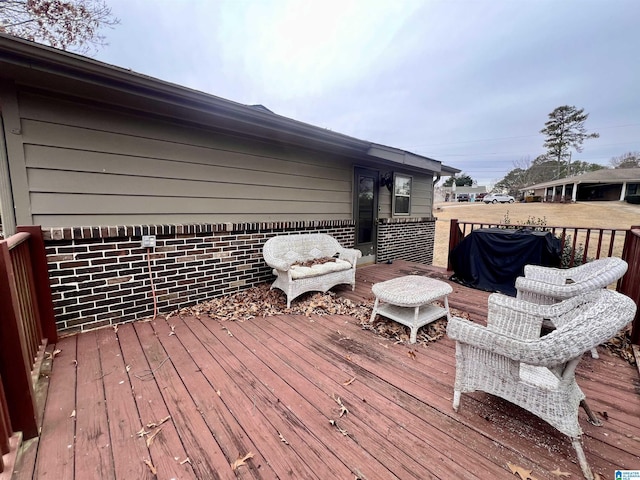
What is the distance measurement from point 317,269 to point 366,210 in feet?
8.98

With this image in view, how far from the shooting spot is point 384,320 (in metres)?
3.11

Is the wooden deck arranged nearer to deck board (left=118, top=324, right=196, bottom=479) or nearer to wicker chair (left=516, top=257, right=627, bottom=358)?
deck board (left=118, top=324, right=196, bottom=479)

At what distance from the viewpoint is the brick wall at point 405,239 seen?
6.39 meters

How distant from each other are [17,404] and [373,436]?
200cm

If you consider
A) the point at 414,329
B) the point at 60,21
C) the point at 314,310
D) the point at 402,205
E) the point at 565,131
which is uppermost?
the point at 565,131

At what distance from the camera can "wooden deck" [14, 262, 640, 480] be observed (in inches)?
52.9

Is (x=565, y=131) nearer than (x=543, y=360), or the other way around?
(x=543, y=360)

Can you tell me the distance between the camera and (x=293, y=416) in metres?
1.68

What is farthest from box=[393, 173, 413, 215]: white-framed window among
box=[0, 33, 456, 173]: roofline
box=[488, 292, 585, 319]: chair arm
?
box=[488, 292, 585, 319]: chair arm

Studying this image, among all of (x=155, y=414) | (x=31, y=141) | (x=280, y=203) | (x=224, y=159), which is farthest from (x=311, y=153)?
(x=155, y=414)

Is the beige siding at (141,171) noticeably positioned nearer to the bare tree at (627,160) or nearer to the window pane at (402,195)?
the window pane at (402,195)

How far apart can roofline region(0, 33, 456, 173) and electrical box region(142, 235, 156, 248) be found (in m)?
1.50

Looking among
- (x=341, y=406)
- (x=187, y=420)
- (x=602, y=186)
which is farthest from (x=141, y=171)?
(x=602, y=186)

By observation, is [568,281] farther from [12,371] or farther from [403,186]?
[12,371]
